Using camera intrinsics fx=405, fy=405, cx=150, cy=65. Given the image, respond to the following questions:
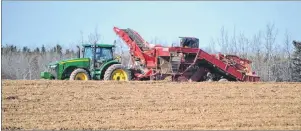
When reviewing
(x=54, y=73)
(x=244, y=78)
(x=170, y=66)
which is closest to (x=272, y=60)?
(x=244, y=78)

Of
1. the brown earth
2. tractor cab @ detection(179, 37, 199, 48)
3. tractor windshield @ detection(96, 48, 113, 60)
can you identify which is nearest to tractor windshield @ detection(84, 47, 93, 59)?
tractor windshield @ detection(96, 48, 113, 60)

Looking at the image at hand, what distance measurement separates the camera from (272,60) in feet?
110

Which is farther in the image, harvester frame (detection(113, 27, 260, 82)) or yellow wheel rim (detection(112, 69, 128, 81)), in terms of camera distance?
harvester frame (detection(113, 27, 260, 82))

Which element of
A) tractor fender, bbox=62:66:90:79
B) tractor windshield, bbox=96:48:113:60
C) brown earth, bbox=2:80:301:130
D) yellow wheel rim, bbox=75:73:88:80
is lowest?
brown earth, bbox=2:80:301:130

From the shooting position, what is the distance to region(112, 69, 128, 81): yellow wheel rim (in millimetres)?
16234

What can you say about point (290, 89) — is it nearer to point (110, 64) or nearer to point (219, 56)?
point (219, 56)

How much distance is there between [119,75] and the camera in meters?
16.4

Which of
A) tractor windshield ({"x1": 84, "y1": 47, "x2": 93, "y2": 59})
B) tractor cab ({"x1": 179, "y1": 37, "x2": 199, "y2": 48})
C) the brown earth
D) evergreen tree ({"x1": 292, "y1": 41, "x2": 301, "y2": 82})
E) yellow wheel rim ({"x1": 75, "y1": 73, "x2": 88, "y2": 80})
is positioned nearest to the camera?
the brown earth

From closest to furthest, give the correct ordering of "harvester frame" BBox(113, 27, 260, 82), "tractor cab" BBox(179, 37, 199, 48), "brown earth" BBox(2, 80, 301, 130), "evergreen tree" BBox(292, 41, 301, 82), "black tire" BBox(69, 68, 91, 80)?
"brown earth" BBox(2, 80, 301, 130)
"black tire" BBox(69, 68, 91, 80)
"harvester frame" BBox(113, 27, 260, 82)
"tractor cab" BBox(179, 37, 199, 48)
"evergreen tree" BBox(292, 41, 301, 82)

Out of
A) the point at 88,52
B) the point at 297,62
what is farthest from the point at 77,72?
the point at 297,62

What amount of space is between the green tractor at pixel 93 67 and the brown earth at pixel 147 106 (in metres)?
2.18

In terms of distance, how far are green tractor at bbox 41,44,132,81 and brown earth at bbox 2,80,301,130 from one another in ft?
7.15

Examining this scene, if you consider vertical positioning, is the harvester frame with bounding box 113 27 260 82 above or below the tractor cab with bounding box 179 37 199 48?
below

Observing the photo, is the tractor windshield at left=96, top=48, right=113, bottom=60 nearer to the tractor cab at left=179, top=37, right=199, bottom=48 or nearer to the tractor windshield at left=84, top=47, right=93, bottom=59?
the tractor windshield at left=84, top=47, right=93, bottom=59
